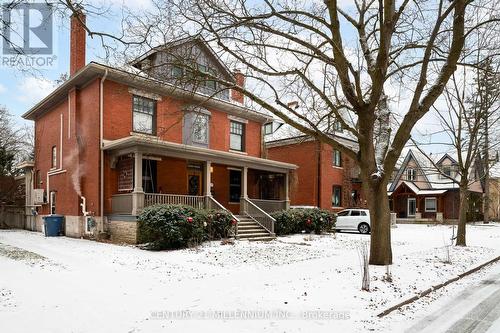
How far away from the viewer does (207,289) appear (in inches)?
323

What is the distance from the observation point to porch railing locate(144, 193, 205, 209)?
17.0m

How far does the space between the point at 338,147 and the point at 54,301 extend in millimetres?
7650

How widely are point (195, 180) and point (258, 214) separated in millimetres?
4072

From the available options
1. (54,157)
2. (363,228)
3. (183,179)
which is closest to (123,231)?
(183,179)

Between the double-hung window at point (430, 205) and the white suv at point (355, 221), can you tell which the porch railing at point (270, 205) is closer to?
the white suv at point (355, 221)

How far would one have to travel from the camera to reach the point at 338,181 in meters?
31.4

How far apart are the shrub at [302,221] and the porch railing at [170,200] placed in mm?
3955

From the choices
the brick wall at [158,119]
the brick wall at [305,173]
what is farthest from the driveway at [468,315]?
the brick wall at [305,173]

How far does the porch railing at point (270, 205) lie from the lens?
2159 cm

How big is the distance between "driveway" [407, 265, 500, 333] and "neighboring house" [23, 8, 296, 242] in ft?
30.6

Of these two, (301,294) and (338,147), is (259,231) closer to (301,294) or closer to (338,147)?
(338,147)

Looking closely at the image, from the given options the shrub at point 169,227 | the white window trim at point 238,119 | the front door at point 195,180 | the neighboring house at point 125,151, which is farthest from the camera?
the white window trim at point 238,119

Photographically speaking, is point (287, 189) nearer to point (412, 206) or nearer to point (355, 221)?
point (355, 221)

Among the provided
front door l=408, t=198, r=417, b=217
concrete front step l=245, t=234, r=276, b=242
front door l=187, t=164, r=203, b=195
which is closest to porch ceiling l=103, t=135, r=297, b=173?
front door l=187, t=164, r=203, b=195
